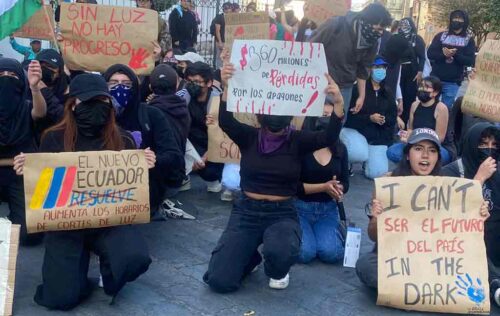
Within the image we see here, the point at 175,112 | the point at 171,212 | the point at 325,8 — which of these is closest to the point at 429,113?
the point at 325,8

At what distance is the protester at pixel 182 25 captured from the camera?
10945mm

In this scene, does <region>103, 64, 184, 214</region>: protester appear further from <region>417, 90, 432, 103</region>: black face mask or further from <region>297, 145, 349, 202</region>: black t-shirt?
<region>417, 90, 432, 103</region>: black face mask

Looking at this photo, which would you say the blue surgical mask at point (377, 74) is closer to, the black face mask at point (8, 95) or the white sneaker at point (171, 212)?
the white sneaker at point (171, 212)

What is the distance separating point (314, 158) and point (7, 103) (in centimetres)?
242

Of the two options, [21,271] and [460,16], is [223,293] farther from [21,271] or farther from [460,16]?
[460,16]

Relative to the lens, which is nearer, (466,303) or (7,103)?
(466,303)

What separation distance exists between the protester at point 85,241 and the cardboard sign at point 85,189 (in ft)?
0.39

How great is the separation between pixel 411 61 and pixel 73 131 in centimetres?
661

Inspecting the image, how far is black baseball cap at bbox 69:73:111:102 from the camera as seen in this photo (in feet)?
14.6

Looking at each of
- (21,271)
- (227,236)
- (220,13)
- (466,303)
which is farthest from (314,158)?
(220,13)

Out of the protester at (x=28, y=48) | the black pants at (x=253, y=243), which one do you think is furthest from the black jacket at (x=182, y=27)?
the black pants at (x=253, y=243)

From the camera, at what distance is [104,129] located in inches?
183

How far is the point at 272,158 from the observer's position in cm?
497

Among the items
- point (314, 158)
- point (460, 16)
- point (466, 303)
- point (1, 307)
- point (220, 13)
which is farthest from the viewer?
point (220, 13)
